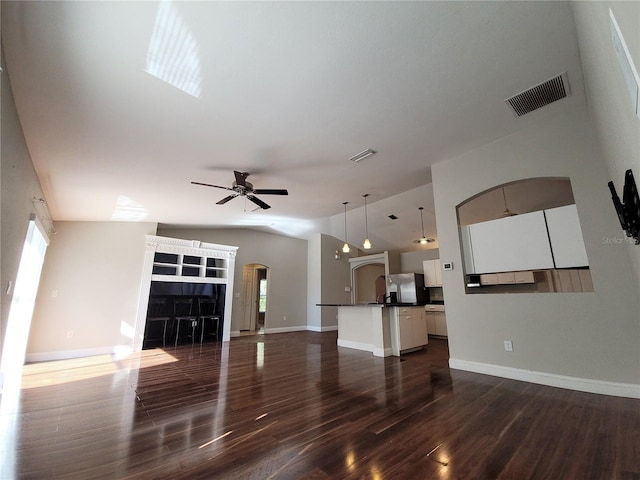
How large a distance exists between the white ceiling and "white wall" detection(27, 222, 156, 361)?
4.92ft

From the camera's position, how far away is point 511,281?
17.9 feet

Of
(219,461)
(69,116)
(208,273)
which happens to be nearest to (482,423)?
(219,461)

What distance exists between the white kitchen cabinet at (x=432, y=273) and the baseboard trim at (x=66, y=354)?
7722 millimetres

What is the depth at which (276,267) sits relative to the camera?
8.75 meters

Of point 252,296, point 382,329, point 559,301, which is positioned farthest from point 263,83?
point 252,296

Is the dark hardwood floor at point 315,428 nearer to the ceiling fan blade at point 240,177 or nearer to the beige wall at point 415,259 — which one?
the ceiling fan blade at point 240,177

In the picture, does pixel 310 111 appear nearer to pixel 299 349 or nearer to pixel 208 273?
pixel 299 349

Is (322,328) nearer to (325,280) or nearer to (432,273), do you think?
(325,280)

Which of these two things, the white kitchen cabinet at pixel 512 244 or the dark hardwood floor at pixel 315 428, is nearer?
the dark hardwood floor at pixel 315 428

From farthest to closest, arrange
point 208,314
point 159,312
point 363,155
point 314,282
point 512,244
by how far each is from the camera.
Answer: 1. point 314,282
2. point 208,314
3. point 159,312
4. point 363,155
5. point 512,244

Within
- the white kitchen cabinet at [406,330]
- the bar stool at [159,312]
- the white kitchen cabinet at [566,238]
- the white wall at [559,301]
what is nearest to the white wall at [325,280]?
the white kitchen cabinet at [406,330]

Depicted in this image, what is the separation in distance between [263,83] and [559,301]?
386cm

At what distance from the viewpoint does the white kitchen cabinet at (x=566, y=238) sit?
303 centimetres

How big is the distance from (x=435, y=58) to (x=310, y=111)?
120 centimetres
